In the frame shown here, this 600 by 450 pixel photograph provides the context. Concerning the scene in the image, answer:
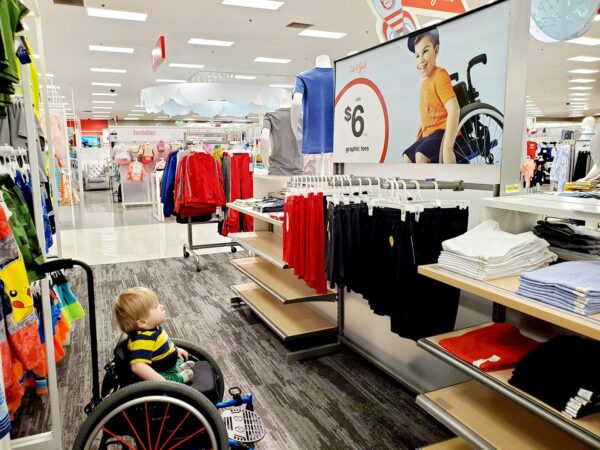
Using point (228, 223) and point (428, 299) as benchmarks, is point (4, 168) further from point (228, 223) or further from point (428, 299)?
point (228, 223)

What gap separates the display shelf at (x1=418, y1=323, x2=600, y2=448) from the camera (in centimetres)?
144

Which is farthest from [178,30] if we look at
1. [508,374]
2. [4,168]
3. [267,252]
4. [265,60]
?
[508,374]

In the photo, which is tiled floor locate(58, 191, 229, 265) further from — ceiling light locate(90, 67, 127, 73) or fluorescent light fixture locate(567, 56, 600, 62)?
fluorescent light fixture locate(567, 56, 600, 62)

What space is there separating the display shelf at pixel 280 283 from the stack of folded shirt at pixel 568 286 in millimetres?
2138

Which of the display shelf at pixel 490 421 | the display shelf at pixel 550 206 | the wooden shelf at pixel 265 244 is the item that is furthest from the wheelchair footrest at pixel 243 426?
the display shelf at pixel 550 206

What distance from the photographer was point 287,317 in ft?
13.1

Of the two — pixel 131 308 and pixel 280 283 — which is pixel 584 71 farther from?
pixel 131 308

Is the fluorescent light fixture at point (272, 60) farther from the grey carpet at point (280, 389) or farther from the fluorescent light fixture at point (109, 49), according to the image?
the grey carpet at point (280, 389)

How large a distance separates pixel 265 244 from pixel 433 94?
231 centimetres

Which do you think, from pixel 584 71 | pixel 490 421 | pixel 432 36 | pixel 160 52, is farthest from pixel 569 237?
pixel 584 71

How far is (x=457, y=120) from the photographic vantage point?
256cm

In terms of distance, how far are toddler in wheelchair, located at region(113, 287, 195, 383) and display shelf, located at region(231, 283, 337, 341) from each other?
1.51 metres

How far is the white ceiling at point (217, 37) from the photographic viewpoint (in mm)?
7984

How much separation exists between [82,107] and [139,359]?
81.9ft
